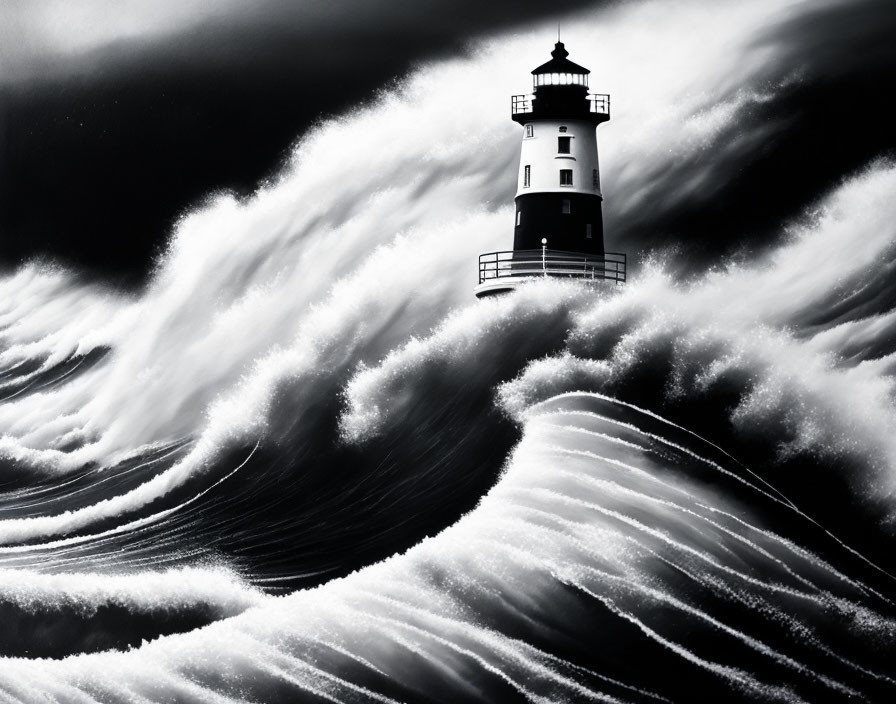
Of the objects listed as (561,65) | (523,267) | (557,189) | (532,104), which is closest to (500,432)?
(523,267)

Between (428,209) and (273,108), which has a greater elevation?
(273,108)

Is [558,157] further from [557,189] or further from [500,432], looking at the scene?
[500,432]

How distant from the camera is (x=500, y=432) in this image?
248 inches

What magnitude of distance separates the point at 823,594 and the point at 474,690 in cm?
160

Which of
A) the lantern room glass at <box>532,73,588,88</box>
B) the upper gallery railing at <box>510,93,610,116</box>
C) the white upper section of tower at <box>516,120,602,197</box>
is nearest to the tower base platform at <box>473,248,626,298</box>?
the white upper section of tower at <box>516,120,602,197</box>

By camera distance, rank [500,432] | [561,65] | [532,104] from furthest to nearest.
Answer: [532,104] < [561,65] < [500,432]

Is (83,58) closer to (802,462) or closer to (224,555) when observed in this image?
(224,555)

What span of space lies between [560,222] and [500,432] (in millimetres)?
1124

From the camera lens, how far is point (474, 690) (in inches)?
224

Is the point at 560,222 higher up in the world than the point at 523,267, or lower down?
higher up

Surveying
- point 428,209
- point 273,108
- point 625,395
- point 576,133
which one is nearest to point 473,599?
point 625,395

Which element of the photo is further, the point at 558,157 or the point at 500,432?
the point at 558,157

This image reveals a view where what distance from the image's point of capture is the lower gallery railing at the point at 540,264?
643 cm

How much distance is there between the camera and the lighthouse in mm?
6406
